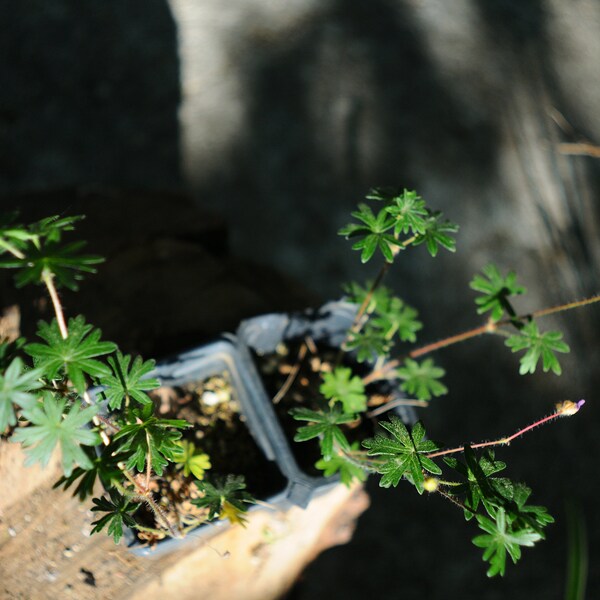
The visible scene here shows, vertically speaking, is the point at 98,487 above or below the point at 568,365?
above

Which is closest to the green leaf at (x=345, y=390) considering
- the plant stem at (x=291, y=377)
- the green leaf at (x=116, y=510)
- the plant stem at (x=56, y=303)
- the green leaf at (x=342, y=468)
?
the green leaf at (x=342, y=468)

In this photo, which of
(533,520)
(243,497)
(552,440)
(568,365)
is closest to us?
(533,520)

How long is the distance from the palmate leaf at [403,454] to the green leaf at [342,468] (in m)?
0.27

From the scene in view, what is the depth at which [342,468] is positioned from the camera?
1.50 meters

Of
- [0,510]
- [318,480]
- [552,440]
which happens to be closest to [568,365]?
[552,440]

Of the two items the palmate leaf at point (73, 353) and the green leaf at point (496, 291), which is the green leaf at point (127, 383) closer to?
the palmate leaf at point (73, 353)

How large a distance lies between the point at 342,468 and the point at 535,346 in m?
0.53

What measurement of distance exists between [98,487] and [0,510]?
236 millimetres

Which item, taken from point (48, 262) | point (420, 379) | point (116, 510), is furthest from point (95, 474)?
point (420, 379)

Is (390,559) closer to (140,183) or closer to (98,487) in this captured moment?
(98,487)

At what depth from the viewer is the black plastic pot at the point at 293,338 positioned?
1610 mm

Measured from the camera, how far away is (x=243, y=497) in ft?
4.68

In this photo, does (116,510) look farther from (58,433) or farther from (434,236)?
(434,236)

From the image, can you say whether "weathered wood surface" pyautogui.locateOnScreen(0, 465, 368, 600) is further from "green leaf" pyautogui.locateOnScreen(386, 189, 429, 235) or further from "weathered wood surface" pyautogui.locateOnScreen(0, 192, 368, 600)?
"green leaf" pyautogui.locateOnScreen(386, 189, 429, 235)
